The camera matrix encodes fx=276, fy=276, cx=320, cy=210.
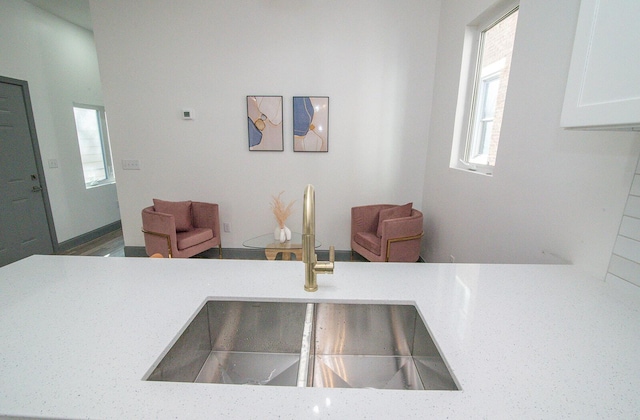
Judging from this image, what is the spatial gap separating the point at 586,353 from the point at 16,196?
→ 459cm

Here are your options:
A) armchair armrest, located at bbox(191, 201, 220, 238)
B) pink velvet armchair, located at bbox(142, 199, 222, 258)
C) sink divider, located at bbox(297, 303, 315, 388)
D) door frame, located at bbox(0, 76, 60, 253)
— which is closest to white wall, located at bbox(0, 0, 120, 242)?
door frame, located at bbox(0, 76, 60, 253)

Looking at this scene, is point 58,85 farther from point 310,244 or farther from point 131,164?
point 310,244

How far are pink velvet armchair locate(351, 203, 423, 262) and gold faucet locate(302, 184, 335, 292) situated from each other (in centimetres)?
176

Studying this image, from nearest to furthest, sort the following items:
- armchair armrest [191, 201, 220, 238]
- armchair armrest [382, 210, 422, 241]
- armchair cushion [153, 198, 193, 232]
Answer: armchair armrest [382, 210, 422, 241]
armchair cushion [153, 198, 193, 232]
armchair armrest [191, 201, 220, 238]

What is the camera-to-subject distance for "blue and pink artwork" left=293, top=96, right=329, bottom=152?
10.1ft

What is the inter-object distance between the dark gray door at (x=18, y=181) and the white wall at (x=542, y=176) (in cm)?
454

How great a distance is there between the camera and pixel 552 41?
1449mm

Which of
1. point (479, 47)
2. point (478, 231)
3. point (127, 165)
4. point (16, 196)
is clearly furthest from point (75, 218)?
point (479, 47)

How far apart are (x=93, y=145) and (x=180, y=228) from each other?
244 centimetres

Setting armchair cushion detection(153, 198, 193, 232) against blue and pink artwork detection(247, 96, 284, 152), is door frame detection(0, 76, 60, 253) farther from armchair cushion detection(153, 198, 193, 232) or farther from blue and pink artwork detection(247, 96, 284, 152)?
blue and pink artwork detection(247, 96, 284, 152)

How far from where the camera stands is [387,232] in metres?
2.59

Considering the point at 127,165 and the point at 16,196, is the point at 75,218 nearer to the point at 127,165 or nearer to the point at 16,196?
the point at 16,196

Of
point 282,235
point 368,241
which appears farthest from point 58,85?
point 368,241

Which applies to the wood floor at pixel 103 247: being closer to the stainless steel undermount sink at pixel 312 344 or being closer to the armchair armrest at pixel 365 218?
the armchair armrest at pixel 365 218
